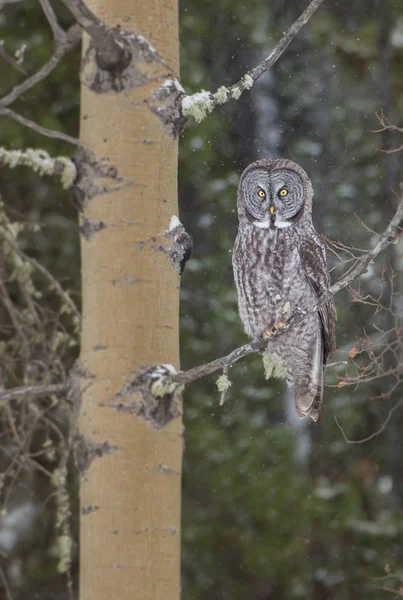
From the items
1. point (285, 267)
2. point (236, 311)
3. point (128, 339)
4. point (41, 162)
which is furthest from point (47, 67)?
point (236, 311)

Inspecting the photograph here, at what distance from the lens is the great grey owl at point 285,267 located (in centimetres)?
320

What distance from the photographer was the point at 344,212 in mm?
5625

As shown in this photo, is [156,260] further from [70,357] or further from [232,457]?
[232,457]

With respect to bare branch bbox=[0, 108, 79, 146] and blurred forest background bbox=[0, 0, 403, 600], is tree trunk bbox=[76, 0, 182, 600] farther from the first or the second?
blurred forest background bbox=[0, 0, 403, 600]

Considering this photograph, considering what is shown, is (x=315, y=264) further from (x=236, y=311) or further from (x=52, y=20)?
(x=236, y=311)

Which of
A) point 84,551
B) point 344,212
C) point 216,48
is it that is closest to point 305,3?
point 216,48

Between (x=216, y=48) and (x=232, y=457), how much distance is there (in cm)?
231

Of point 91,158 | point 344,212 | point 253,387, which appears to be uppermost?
point 344,212

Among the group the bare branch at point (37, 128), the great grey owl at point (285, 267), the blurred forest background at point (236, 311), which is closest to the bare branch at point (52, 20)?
the bare branch at point (37, 128)

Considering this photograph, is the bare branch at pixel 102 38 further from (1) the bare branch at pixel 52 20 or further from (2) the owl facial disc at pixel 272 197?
(2) the owl facial disc at pixel 272 197

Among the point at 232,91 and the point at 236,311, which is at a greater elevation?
the point at 236,311

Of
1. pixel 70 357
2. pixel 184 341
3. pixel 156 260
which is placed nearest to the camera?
pixel 156 260

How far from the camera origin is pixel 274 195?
131 inches

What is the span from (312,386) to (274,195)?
2.11 ft
